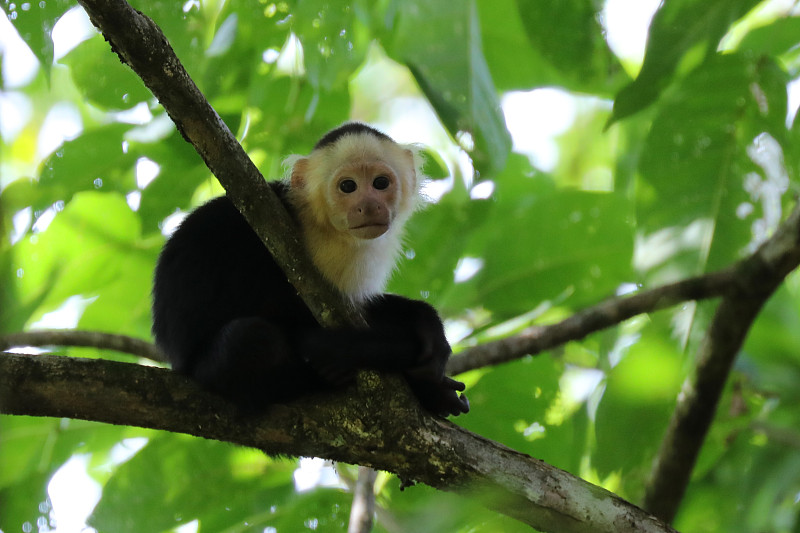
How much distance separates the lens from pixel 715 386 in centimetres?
376

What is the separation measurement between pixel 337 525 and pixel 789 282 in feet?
9.70

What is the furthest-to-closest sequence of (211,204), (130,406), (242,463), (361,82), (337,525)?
(361,82)
(242,463)
(211,204)
(337,525)
(130,406)

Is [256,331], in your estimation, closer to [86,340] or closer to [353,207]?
[353,207]

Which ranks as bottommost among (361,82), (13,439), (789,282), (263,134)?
(13,439)

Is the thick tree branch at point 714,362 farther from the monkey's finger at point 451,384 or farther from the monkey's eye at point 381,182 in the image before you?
the monkey's eye at point 381,182

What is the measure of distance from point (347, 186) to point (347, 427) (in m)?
1.49

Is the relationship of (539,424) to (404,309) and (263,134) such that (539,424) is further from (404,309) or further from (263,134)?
(263,134)

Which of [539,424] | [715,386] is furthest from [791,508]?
[539,424]

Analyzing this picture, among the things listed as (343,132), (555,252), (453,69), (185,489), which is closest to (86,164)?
(343,132)

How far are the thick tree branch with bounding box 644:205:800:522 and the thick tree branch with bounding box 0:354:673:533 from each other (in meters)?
1.33

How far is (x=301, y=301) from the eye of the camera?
334 cm

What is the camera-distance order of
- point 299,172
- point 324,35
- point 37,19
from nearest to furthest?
point 37,19
point 324,35
point 299,172

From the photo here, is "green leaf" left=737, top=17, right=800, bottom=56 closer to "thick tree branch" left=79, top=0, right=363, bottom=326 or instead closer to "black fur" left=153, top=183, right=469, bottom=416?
"black fur" left=153, top=183, right=469, bottom=416

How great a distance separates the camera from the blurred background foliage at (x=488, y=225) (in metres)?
3.21
